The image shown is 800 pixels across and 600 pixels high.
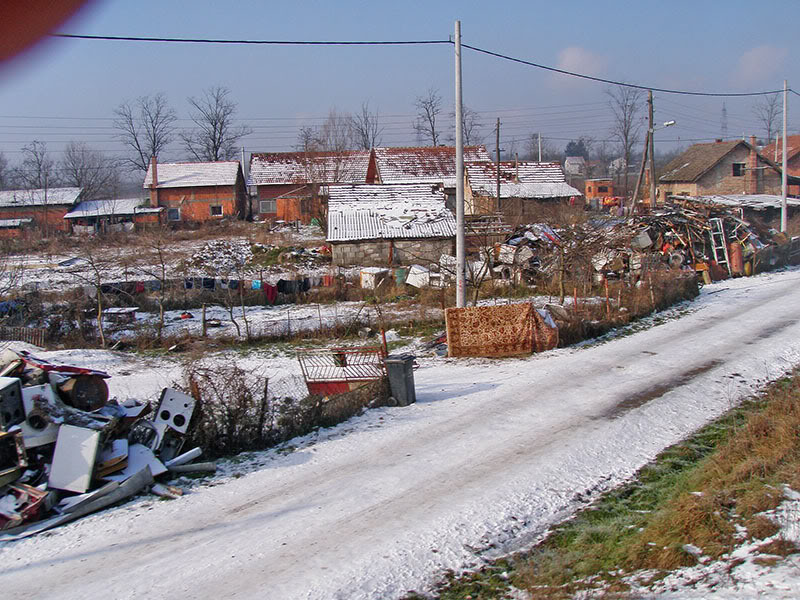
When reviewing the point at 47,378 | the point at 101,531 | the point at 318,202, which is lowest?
the point at 101,531

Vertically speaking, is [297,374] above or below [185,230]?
below

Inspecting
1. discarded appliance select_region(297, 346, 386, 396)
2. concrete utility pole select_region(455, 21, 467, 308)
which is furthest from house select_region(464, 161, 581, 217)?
discarded appliance select_region(297, 346, 386, 396)

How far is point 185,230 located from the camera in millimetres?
49562

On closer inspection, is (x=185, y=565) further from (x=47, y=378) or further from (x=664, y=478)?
(x=664, y=478)

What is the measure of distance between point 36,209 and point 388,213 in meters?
34.6

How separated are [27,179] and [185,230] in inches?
1346

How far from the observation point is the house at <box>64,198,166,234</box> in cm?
4952

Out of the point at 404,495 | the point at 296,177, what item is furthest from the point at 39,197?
the point at 404,495

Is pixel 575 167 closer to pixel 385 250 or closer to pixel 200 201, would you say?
pixel 200 201

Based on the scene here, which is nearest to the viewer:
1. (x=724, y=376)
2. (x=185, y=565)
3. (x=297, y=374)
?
(x=185, y=565)

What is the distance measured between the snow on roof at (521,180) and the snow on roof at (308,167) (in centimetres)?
1015

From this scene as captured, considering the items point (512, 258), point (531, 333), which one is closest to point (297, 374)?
→ point (531, 333)

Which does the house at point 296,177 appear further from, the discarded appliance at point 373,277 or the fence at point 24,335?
the fence at point 24,335

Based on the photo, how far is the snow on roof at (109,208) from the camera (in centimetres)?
5116
